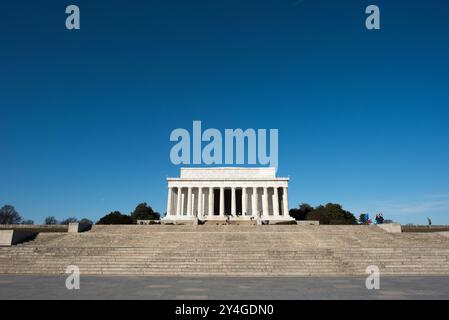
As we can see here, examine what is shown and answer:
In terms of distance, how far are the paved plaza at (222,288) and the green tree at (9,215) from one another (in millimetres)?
67786

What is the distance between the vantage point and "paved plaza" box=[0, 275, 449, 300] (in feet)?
36.0

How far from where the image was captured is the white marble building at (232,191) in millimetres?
64125

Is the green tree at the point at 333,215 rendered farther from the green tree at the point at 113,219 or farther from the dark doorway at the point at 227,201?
the green tree at the point at 113,219

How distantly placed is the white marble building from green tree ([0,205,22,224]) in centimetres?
3833

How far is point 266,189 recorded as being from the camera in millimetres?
64938

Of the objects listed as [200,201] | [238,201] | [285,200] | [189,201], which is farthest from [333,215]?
[189,201]

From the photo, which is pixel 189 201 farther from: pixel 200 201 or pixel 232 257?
pixel 232 257

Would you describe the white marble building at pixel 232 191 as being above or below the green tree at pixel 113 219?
above

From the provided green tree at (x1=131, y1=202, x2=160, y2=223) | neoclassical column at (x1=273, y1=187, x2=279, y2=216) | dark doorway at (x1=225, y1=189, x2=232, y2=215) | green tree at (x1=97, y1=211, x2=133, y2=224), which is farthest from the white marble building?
green tree at (x1=97, y1=211, x2=133, y2=224)

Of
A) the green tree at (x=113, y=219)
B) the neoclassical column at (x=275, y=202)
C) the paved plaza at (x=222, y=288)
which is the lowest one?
the paved plaza at (x=222, y=288)

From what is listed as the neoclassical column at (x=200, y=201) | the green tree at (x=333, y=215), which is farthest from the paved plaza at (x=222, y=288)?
the neoclassical column at (x=200, y=201)
